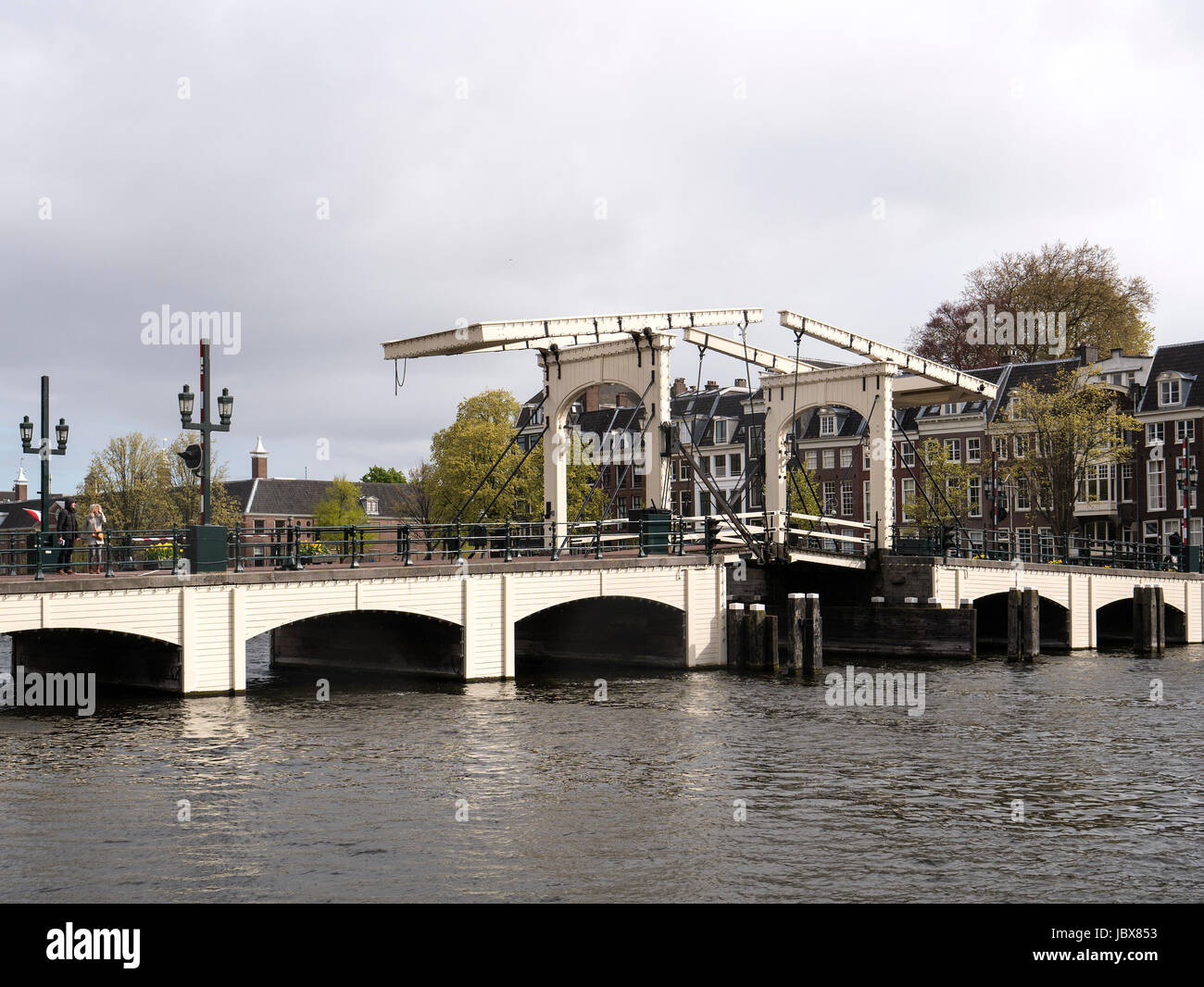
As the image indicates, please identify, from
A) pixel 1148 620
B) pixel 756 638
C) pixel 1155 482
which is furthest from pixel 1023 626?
pixel 1155 482

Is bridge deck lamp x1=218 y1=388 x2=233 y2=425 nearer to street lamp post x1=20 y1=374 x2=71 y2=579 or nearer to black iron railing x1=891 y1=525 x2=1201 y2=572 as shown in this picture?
street lamp post x1=20 y1=374 x2=71 y2=579

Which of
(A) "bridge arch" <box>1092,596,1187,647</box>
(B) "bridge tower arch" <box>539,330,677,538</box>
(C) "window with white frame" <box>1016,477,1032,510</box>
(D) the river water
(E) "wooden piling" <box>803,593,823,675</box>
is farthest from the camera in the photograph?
(C) "window with white frame" <box>1016,477,1032,510</box>

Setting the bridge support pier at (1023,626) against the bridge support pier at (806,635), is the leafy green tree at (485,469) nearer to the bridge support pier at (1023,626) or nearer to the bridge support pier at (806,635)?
the bridge support pier at (1023,626)

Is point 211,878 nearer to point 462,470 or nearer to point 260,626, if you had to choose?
point 260,626

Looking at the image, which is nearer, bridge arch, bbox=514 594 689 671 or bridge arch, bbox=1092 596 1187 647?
bridge arch, bbox=514 594 689 671

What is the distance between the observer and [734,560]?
27500 millimetres

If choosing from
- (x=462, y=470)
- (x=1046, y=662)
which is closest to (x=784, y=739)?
(x=1046, y=662)

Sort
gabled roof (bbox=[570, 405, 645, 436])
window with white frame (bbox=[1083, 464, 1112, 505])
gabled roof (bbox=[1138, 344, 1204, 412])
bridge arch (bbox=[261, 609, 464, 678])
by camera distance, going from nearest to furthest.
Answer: bridge arch (bbox=[261, 609, 464, 678]) → gabled roof (bbox=[1138, 344, 1204, 412]) → window with white frame (bbox=[1083, 464, 1112, 505]) → gabled roof (bbox=[570, 405, 645, 436])

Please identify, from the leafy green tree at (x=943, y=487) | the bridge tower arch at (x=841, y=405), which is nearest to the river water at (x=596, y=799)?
the bridge tower arch at (x=841, y=405)

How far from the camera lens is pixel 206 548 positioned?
19984 millimetres

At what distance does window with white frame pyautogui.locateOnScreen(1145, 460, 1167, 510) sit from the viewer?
56.8 m

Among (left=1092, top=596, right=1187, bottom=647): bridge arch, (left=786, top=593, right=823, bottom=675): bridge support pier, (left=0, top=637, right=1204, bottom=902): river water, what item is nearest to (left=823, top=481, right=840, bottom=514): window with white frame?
(left=1092, top=596, right=1187, bottom=647): bridge arch

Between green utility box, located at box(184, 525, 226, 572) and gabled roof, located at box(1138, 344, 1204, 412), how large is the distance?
1831 inches

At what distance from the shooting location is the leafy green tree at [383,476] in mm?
112250
